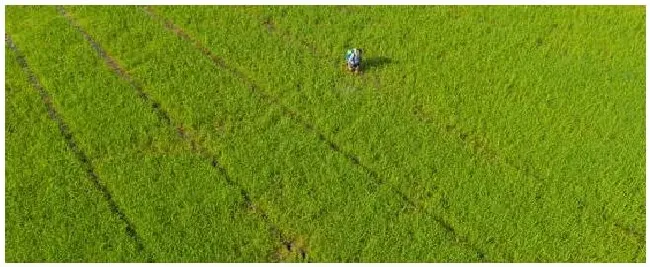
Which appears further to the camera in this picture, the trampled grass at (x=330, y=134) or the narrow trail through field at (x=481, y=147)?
the narrow trail through field at (x=481, y=147)

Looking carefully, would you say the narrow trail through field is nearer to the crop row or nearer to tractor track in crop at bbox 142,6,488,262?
the crop row

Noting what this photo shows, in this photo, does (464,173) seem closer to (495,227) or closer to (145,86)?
(495,227)

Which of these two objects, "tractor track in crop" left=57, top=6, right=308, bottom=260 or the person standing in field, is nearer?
"tractor track in crop" left=57, top=6, right=308, bottom=260

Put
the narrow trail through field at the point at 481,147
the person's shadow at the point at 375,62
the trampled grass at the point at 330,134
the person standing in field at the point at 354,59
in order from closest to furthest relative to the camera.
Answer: the trampled grass at the point at 330,134, the narrow trail through field at the point at 481,147, the person standing in field at the point at 354,59, the person's shadow at the point at 375,62

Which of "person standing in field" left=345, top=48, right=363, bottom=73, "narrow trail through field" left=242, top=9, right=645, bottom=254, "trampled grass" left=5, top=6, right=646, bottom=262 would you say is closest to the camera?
"trampled grass" left=5, top=6, right=646, bottom=262

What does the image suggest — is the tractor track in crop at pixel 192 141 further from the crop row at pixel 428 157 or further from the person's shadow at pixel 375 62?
the person's shadow at pixel 375 62

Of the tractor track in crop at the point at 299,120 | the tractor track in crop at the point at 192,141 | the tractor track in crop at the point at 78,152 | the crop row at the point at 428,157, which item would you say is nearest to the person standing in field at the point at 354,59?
the crop row at the point at 428,157

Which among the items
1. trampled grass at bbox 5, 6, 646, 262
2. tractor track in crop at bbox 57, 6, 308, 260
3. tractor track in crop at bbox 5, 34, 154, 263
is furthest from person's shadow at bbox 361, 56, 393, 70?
tractor track in crop at bbox 5, 34, 154, 263
